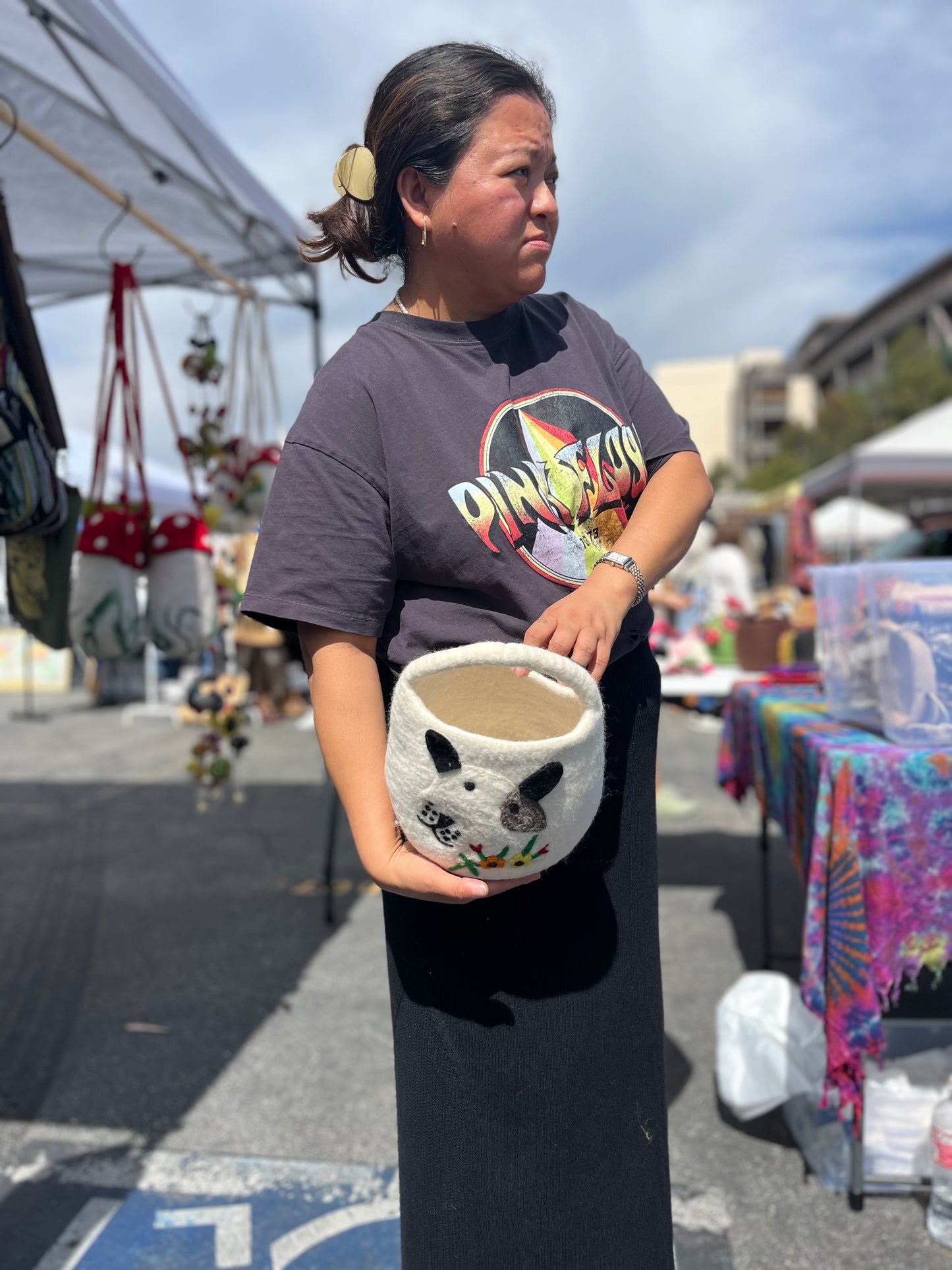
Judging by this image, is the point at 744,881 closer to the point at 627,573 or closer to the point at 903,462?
the point at 627,573

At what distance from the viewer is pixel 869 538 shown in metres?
18.1

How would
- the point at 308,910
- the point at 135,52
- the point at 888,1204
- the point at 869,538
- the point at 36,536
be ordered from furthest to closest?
the point at 869,538
the point at 308,910
the point at 135,52
the point at 36,536
the point at 888,1204

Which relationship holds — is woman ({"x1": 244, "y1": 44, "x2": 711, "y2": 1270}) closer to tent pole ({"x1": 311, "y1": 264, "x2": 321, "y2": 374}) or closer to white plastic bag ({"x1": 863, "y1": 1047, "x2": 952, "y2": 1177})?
white plastic bag ({"x1": 863, "y1": 1047, "x2": 952, "y2": 1177})

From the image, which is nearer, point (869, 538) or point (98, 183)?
point (98, 183)

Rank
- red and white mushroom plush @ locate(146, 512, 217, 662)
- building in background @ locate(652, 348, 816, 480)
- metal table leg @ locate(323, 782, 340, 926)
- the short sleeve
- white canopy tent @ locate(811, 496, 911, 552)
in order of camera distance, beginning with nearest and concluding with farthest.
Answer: the short sleeve, red and white mushroom plush @ locate(146, 512, 217, 662), metal table leg @ locate(323, 782, 340, 926), white canopy tent @ locate(811, 496, 911, 552), building in background @ locate(652, 348, 816, 480)

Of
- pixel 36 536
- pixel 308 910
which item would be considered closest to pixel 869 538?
pixel 308 910

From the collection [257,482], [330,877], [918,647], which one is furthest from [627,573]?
[330,877]

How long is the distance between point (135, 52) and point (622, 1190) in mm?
2723

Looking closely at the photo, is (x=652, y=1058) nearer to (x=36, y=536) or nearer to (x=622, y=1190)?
(x=622, y=1190)

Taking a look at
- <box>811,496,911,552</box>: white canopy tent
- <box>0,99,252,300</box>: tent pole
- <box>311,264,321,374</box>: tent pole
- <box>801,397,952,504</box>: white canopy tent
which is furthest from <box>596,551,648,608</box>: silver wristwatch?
<box>811,496,911,552</box>: white canopy tent

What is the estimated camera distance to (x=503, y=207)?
965mm

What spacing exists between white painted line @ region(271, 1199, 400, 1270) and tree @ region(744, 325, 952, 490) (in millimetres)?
28223

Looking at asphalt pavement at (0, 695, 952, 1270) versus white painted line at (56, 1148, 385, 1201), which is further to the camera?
white painted line at (56, 1148, 385, 1201)

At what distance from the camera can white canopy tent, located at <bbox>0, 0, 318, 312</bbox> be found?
2449 millimetres
